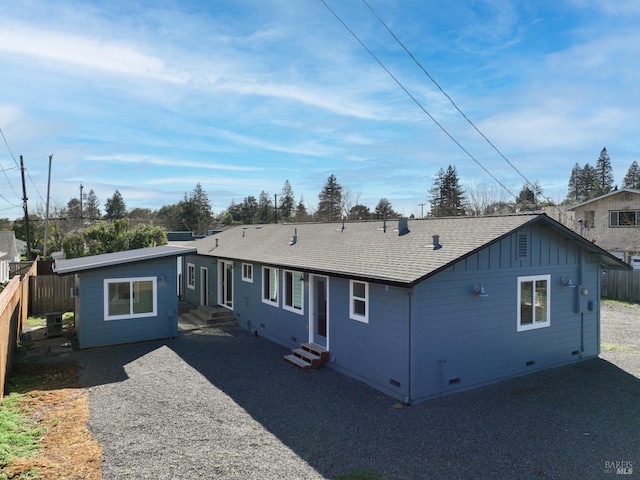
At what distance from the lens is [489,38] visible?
36.8ft

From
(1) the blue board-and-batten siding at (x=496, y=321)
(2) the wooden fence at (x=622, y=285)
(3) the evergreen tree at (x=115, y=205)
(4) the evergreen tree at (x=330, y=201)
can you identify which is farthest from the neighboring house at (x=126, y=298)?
(3) the evergreen tree at (x=115, y=205)

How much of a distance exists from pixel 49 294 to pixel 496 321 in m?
17.1

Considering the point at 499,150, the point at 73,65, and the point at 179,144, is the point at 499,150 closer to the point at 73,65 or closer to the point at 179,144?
the point at 73,65

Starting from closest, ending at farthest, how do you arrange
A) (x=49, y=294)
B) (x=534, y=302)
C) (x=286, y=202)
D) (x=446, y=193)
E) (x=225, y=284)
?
1. (x=534, y=302)
2. (x=225, y=284)
3. (x=49, y=294)
4. (x=446, y=193)
5. (x=286, y=202)

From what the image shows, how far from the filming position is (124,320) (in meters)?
11.8

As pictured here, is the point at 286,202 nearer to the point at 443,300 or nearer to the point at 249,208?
the point at 249,208

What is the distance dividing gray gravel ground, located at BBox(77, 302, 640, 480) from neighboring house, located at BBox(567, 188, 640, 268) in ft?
66.3

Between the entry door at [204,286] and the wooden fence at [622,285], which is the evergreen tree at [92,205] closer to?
the entry door at [204,286]

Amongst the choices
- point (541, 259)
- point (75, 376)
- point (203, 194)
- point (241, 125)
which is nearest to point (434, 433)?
point (541, 259)

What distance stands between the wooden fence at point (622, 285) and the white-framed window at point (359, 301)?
1733 centimetres

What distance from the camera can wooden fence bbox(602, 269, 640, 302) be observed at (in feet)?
62.6

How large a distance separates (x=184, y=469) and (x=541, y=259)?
27.6 ft

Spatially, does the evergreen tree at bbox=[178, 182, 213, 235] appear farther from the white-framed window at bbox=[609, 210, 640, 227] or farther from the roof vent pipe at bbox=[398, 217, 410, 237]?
the roof vent pipe at bbox=[398, 217, 410, 237]

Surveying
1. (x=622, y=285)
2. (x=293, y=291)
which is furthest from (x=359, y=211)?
(x=293, y=291)
